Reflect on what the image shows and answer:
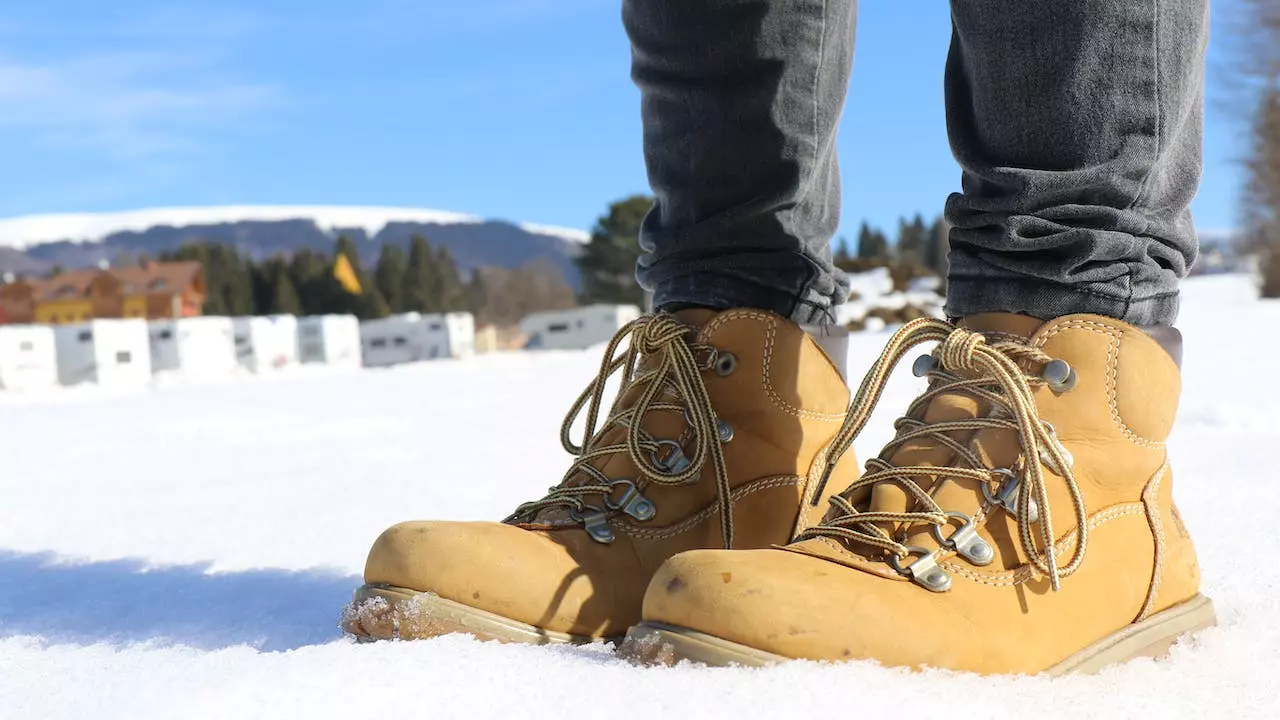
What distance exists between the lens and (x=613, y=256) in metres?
32.0

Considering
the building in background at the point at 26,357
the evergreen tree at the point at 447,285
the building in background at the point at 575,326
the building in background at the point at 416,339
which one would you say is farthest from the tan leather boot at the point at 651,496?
the evergreen tree at the point at 447,285

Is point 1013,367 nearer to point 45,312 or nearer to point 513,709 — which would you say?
point 513,709

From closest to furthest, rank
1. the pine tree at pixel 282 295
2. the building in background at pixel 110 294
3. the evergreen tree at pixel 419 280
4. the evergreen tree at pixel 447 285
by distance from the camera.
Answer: the building in background at pixel 110 294, the pine tree at pixel 282 295, the evergreen tree at pixel 419 280, the evergreen tree at pixel 447 285

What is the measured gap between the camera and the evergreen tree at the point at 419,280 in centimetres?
3738

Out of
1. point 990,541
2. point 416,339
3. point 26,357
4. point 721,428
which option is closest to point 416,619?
point 721,428

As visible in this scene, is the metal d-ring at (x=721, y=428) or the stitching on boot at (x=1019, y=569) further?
the metal d-ring at (x=721, y=428)

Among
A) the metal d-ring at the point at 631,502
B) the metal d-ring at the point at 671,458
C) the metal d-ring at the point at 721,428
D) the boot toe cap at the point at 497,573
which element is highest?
the metal d-ring at the point at 721,428

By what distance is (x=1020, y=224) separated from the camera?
2.45 ft

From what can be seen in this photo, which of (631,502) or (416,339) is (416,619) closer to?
(631,502)

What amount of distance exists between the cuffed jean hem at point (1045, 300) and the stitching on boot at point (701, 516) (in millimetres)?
211

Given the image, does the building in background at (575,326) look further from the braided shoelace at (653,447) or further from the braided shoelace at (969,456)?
the braided shoelace at (969,456)

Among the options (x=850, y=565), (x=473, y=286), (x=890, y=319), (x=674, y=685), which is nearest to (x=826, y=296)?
(x=850, y=565)

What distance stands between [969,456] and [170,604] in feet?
2.49

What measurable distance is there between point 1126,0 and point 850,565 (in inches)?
17.5
